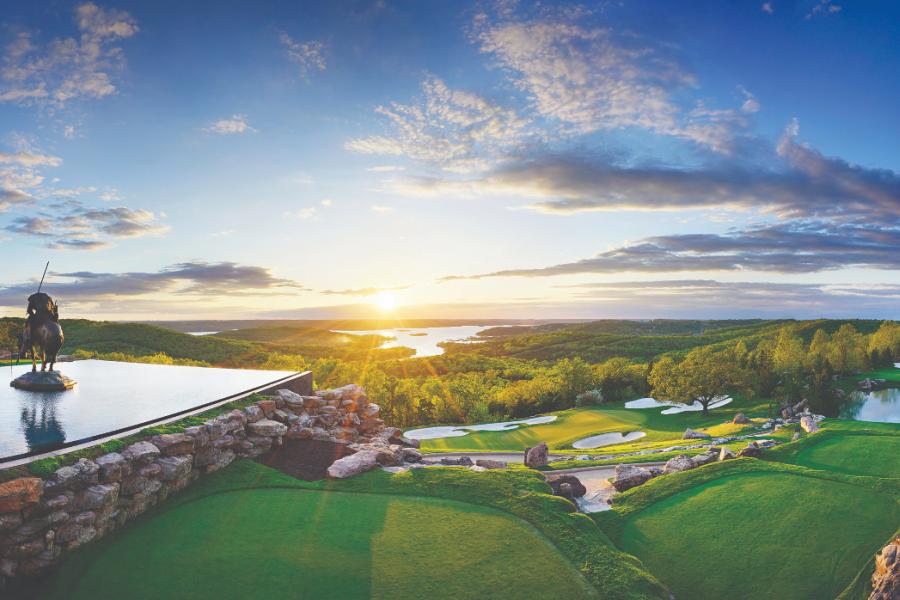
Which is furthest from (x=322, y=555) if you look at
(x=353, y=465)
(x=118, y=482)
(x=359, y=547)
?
(x=118, y=482)

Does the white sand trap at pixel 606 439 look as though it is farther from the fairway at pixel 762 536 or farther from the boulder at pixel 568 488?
the fairway at pixel 762 536

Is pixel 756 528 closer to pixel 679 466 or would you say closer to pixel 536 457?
pixel 679 466

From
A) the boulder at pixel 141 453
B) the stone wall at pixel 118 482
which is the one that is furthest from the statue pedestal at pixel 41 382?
the boulder at pixel 141 453

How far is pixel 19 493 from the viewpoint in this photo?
734cm

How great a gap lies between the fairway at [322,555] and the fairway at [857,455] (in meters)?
9.02

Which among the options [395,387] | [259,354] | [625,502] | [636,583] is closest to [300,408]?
[625,502]

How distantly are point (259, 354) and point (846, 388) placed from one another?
77.6m

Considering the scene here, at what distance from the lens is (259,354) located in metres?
81.7

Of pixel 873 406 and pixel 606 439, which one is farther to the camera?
pixel 873 406

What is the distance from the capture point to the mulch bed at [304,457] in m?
11.6

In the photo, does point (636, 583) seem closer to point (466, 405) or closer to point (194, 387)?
point (194, 387)

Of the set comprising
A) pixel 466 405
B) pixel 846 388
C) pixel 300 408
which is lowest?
pixel 466 405

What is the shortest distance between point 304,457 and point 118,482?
4.31 meters

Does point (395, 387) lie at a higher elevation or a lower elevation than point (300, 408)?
lower
